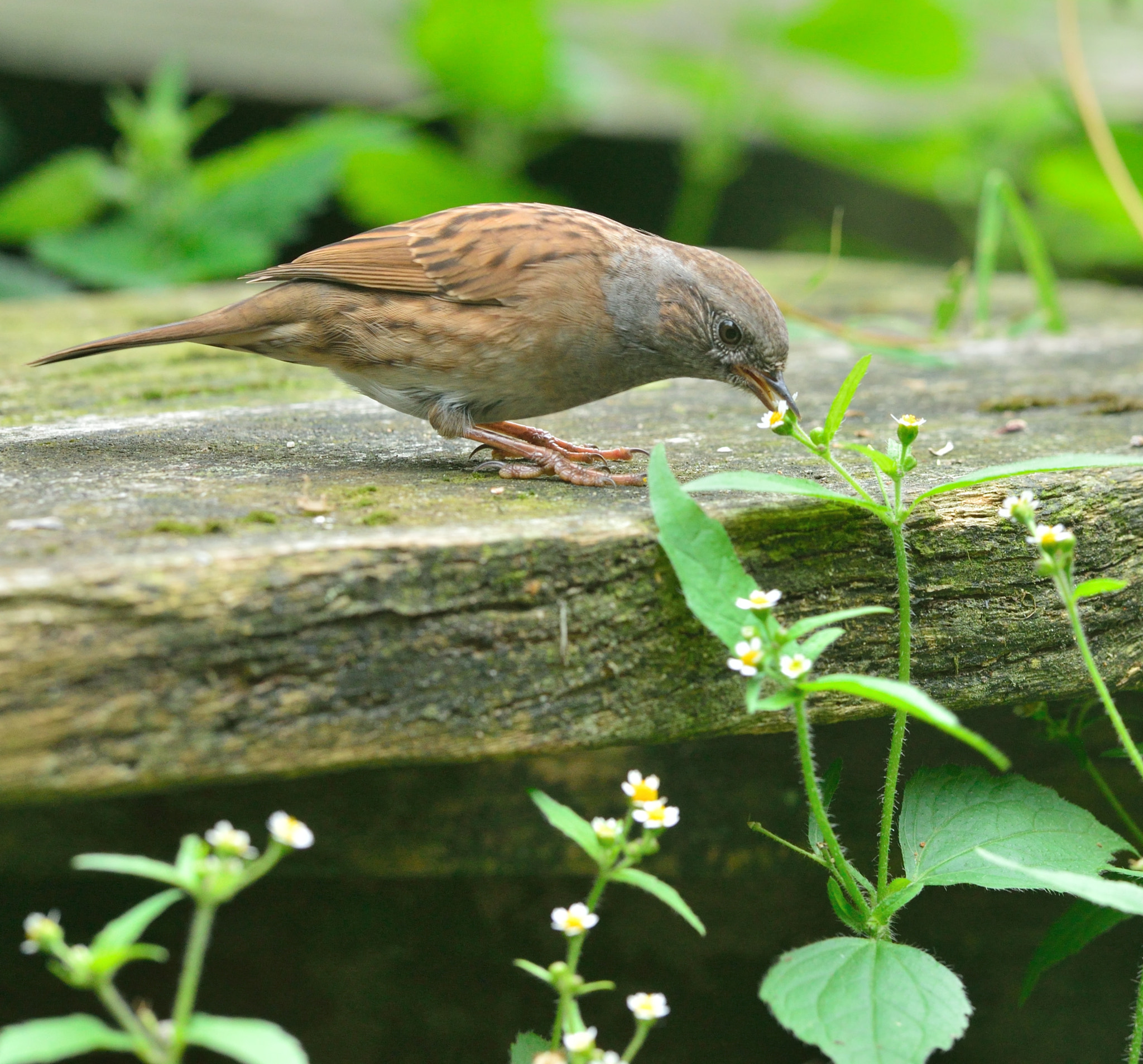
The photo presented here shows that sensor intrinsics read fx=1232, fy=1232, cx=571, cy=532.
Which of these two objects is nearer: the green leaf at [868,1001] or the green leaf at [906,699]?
the green leaf at [906,699]

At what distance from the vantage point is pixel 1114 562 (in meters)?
2.40

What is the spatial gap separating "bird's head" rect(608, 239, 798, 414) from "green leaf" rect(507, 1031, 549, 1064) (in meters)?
1.68

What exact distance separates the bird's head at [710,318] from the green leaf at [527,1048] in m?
1.68

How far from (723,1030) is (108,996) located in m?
1.67

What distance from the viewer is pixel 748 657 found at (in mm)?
1896

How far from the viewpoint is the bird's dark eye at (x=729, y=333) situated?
10.1ft

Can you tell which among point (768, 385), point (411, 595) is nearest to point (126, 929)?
point (411, 595)

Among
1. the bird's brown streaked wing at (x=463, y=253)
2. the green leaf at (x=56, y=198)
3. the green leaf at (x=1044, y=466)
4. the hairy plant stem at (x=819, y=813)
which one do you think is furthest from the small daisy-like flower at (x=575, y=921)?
the green leaf at (x=56, y=198)

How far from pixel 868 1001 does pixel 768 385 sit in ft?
5.44

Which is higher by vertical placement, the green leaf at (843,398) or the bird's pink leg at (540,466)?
the green leaf at (843,398)

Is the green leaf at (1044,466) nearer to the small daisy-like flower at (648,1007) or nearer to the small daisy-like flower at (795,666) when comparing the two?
the small daisy-like flower at (795,666)

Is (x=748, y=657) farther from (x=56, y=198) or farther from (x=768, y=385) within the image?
(x=56, y=198)

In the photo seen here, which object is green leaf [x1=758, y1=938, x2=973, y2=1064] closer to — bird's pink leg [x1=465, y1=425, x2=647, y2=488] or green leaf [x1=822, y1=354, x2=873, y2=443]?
green leaf [x1=822, y1=354, x2=873, y2=443]

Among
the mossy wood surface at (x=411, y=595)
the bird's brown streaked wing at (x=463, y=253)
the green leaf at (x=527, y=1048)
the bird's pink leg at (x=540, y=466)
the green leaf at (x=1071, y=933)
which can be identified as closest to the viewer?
the mossy wood surface at (x=411, y=595)
